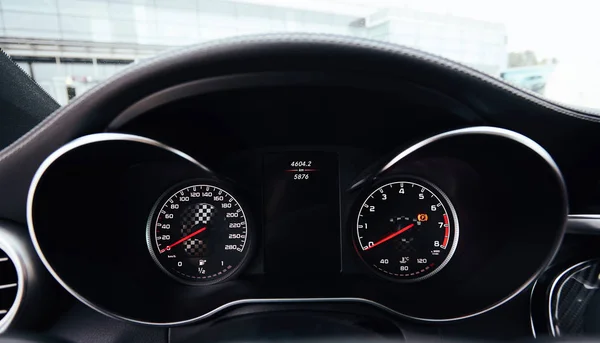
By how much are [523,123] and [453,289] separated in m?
0.72

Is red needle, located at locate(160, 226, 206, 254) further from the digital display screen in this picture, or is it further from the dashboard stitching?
the dashboard stitching

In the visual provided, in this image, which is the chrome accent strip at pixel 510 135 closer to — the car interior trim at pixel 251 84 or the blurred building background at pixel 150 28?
the car interior trim at pixel 251 84

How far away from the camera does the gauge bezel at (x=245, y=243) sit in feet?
5.58

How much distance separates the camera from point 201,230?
1.76 meters

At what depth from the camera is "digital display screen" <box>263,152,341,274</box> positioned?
1766mm

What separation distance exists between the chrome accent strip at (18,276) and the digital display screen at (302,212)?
908mm

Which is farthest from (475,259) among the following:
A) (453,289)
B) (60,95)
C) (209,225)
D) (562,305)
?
(60,95)

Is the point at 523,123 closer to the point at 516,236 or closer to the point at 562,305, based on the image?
the point at 516,236

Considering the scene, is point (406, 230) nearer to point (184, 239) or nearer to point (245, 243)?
point (245, 243)

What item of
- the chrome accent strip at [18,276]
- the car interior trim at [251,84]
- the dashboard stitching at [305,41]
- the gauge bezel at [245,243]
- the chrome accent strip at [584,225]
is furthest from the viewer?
the gauge bezel at [245,243]

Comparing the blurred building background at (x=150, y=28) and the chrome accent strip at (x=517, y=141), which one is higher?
the blurred building background at (x=150, y=28)

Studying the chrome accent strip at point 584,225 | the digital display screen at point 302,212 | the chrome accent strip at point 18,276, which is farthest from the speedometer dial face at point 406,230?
the chrome accent strip at point 18,276

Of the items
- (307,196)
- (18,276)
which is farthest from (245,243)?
(18,276)

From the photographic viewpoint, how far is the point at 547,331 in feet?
4.48
